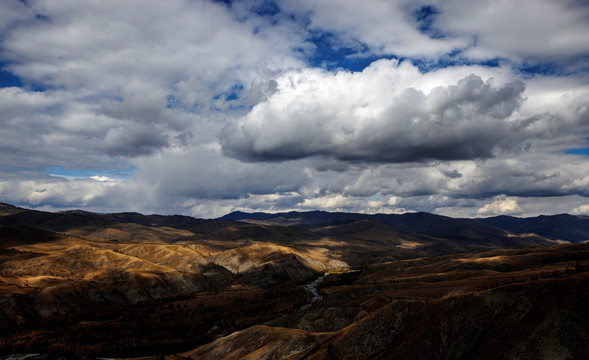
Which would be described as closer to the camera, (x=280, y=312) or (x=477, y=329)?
(x=477, y=329)

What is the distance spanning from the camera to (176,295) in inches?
5866

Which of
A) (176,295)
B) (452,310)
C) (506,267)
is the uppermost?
(452,310)

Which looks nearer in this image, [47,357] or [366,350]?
[366,350]

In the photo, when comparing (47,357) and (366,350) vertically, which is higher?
(366,350)

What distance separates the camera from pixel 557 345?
101 ft

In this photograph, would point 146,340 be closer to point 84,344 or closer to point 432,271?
point 84,344

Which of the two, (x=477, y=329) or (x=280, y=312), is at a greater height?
(x=477, y=329)

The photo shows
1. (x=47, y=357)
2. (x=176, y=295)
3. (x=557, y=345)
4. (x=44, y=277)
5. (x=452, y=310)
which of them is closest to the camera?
(x=557, y=345)

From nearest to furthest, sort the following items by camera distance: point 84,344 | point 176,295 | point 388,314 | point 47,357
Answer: point 388,314 < point 47,357 < point 84,344 < point 176,295

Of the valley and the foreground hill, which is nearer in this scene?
the foreground hill

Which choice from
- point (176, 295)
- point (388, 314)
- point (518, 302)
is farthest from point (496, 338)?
point (176, 295)

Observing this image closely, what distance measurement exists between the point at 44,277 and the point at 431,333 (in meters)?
142

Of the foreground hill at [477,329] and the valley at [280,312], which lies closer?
the foreground hill at [477,329]

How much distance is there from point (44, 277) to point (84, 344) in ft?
225
